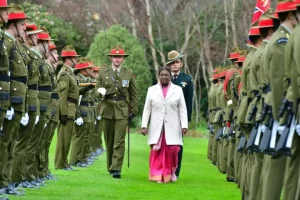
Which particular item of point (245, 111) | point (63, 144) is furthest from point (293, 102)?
point (63, 144)

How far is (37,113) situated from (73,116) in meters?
5.78

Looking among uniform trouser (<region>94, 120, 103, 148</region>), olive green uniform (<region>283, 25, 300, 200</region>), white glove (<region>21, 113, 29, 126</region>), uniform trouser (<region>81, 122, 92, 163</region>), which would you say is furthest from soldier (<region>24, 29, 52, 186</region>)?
uniform trouser (<region>94, 120, 103, 148</region>)

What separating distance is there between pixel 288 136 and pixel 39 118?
7110 mm

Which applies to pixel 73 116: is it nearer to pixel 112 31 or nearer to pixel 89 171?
pixel 89 171

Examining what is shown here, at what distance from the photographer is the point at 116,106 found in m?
19.9

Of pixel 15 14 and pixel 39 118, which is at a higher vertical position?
pixel 15 14

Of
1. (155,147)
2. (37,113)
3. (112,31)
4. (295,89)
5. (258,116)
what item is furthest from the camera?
(112,31)

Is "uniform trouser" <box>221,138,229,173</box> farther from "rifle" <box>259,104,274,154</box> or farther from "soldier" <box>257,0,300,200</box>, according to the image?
"soldier" <box>257,0,300,200</box>

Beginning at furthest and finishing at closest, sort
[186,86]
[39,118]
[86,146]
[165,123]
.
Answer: [86,146], [186,86], [165,123], [39,118]

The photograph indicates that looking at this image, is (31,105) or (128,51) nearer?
(31,105)

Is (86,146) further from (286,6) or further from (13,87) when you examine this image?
(286,6)

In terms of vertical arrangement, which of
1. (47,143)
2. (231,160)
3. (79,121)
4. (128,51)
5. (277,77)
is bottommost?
(231,160)

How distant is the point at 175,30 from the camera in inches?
2079

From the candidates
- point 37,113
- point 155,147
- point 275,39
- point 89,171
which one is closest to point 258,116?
point 275,39
